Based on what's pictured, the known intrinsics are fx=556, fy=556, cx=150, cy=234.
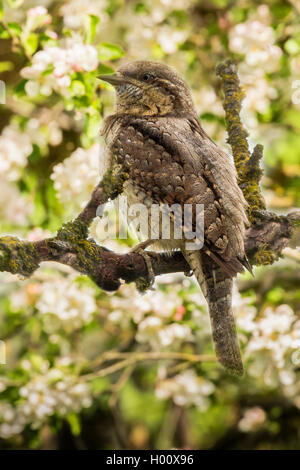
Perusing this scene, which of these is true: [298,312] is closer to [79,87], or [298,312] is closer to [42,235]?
[42,235]

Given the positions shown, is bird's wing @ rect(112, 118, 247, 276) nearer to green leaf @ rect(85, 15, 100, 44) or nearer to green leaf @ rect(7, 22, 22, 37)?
green leaf @ rect(85, 15, 100, 44)

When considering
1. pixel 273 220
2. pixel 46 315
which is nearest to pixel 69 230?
pixel 273 220

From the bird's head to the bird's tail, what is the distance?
2.48 feet

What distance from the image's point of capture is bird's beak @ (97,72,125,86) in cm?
273

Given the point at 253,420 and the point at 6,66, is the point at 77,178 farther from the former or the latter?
the point at 253,420

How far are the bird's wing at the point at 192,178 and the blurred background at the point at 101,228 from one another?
1.98 ft

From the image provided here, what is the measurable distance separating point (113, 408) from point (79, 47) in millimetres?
2324

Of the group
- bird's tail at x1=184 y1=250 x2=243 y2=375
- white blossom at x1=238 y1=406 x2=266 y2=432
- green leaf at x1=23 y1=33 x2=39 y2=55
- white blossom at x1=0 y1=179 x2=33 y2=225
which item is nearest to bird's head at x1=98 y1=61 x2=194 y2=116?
green leaf at x1=23 y1=33 x2=39 y2=55

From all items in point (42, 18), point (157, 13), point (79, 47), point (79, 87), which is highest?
point (157, 13)

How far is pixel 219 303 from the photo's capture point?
2.42 metres

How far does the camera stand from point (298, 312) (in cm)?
385

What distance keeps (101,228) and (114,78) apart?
849mm

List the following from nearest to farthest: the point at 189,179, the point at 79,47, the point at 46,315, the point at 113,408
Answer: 1. the point at 189,179
2. the point at 79,47
3. the point at 46,315
4. the point at 113,408

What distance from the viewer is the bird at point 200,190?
2283mm
